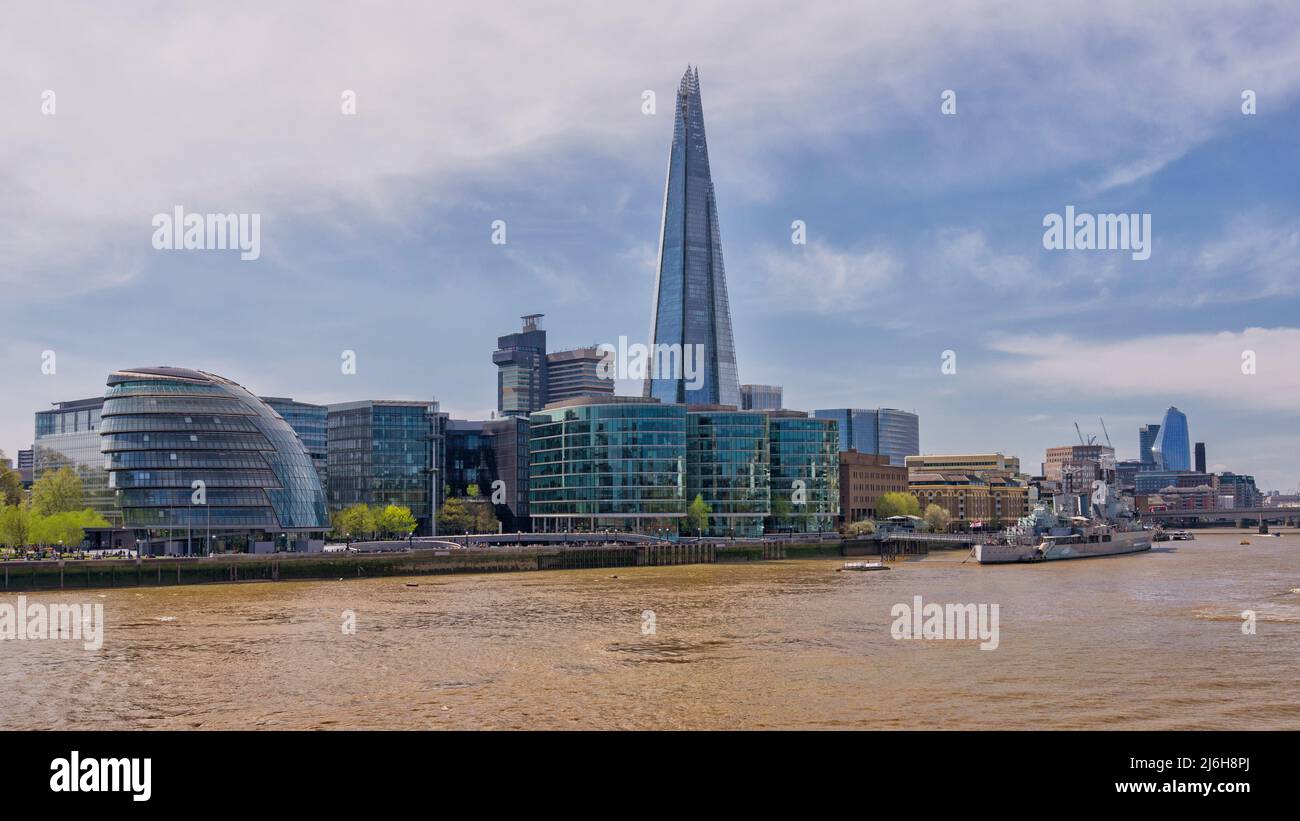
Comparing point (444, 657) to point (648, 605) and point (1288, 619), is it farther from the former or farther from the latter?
point (1288, 619)

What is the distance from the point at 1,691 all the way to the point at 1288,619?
194ft

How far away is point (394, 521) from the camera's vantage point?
5468 inches

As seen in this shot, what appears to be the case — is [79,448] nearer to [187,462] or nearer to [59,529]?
[187,462]

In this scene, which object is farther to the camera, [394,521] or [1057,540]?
[394,521]

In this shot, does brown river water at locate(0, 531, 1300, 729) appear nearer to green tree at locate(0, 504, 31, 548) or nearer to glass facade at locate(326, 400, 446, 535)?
green tree at locate(0, 504, 31, 548)

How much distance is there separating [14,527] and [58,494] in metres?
12.3

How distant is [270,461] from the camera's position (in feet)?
370

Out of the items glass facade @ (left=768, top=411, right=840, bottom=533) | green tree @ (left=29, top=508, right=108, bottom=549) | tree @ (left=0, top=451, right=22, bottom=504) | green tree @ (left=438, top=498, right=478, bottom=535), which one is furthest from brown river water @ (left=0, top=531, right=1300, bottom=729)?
glass facade @ (left=768, top=411, right=840, bottom=533)

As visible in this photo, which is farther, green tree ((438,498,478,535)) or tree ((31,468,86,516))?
green tree ((438,498,478,535))

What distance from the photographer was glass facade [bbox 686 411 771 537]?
163125 mm

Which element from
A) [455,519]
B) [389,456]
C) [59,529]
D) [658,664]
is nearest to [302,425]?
[389,456]

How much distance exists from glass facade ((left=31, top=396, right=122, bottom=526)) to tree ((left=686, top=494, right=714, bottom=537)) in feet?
256

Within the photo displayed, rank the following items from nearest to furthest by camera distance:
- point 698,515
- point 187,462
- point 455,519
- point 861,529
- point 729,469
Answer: point 187,462
point 698,515
point 455,519
point 729,469
point 861,529
